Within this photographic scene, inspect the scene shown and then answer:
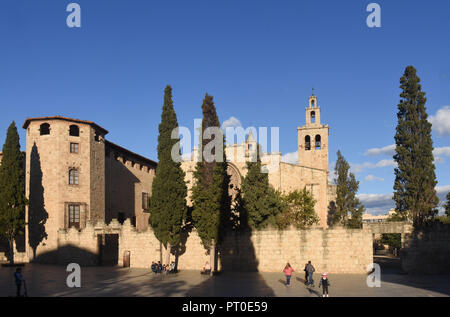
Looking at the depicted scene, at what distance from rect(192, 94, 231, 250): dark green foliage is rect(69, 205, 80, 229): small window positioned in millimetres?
12067

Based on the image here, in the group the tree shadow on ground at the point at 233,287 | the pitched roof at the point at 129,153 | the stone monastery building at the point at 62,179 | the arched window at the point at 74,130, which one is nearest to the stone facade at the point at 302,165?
the pitched roof at the point at 129,153

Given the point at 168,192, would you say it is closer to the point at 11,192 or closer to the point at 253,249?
the point at 253,249

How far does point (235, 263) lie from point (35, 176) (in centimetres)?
1816

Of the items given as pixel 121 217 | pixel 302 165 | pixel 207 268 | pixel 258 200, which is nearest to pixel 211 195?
pixel 207 268

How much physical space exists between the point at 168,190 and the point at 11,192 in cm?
1249

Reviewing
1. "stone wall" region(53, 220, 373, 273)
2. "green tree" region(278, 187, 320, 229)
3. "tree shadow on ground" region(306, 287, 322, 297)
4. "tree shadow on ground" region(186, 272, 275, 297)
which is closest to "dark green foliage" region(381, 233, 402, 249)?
"green tree" region(278, 187, 320, 229)

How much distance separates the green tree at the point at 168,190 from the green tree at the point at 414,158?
55.7 feet

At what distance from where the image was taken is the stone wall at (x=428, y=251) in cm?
2547

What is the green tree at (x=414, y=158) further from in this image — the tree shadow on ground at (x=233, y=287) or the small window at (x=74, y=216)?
the small window at (x=74, y=216)

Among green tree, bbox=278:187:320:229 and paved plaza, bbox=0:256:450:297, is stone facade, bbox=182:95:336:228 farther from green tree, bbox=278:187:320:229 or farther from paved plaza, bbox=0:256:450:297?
paved plaza, bbox=0:256:450:297

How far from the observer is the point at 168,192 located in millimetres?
26672


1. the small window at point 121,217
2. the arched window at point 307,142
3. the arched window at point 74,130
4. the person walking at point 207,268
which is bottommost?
the person walking at point 207,268

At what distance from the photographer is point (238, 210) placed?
30594mm
